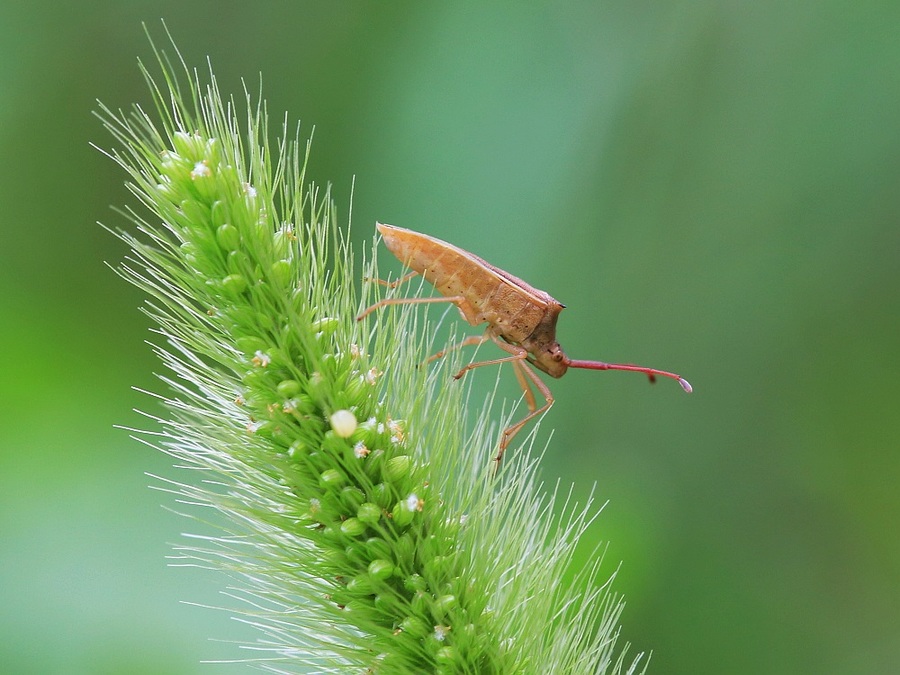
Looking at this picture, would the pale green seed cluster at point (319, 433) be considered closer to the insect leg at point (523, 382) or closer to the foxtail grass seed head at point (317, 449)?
the foxtail grass seed head at point (317, 449)

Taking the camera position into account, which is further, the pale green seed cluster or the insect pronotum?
the insect pronotum

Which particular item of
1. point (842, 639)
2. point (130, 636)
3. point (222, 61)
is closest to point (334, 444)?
point (130, 636)

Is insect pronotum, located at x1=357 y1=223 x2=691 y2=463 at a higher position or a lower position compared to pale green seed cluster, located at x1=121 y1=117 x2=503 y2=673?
higher

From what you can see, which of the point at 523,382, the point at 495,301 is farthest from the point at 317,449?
the point at 523,382

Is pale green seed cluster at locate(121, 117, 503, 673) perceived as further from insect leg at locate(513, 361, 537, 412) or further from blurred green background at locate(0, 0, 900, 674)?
blurred green background at locate(0, 0, 900, 674)

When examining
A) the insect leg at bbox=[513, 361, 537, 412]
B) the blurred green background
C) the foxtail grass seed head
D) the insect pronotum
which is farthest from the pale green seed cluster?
the blurred green background

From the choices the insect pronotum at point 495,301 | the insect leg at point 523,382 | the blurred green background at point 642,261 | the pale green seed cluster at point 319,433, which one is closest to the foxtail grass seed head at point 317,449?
the pale green seed cluster at point 319,433
